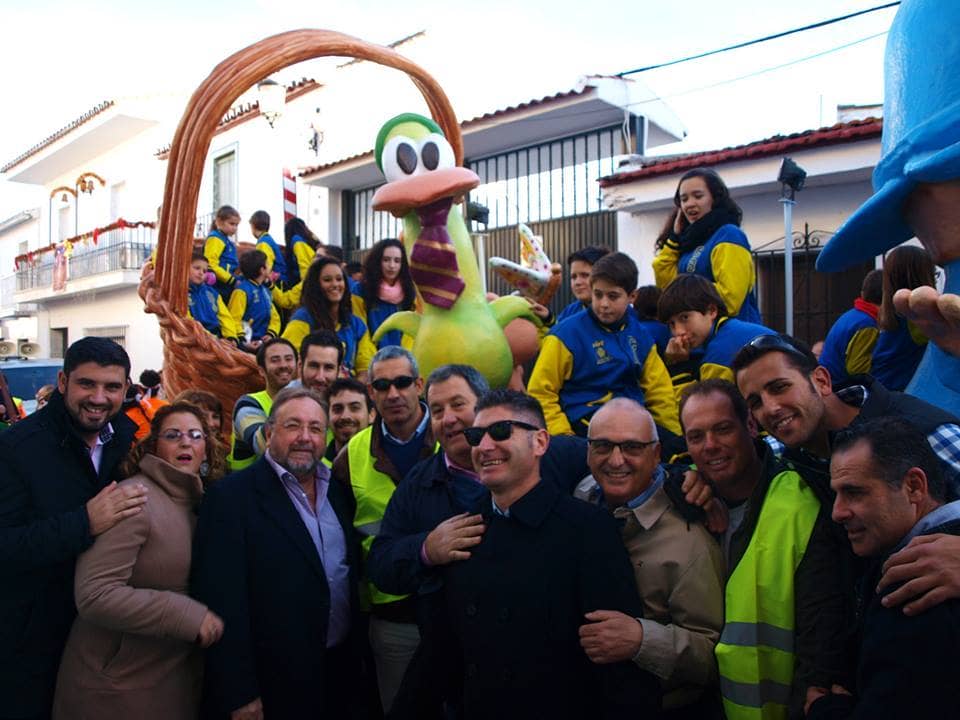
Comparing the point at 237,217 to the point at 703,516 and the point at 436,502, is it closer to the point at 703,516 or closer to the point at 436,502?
the point at 436,502

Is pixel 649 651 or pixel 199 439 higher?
pixel 199 439

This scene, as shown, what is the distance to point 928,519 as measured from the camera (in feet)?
4.90

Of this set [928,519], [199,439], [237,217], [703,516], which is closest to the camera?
[928,519]

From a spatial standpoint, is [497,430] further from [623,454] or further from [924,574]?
[924,574]

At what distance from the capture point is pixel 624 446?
6.95 ft

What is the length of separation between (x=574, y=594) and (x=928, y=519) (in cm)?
79

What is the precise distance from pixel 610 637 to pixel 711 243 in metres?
2.02

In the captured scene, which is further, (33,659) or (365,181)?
(365,181)

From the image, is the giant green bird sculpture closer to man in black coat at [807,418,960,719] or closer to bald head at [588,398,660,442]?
bald head at [588,398,660,442]

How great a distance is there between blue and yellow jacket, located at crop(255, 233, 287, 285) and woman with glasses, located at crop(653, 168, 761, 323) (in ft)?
11.6

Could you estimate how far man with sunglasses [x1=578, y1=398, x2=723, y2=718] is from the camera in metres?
1.80

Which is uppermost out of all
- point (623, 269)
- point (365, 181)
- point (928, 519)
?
point (365, 181)

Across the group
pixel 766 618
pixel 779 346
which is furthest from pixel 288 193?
pixel 766 618

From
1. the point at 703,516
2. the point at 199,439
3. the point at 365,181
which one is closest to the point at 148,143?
the point at 365,181
